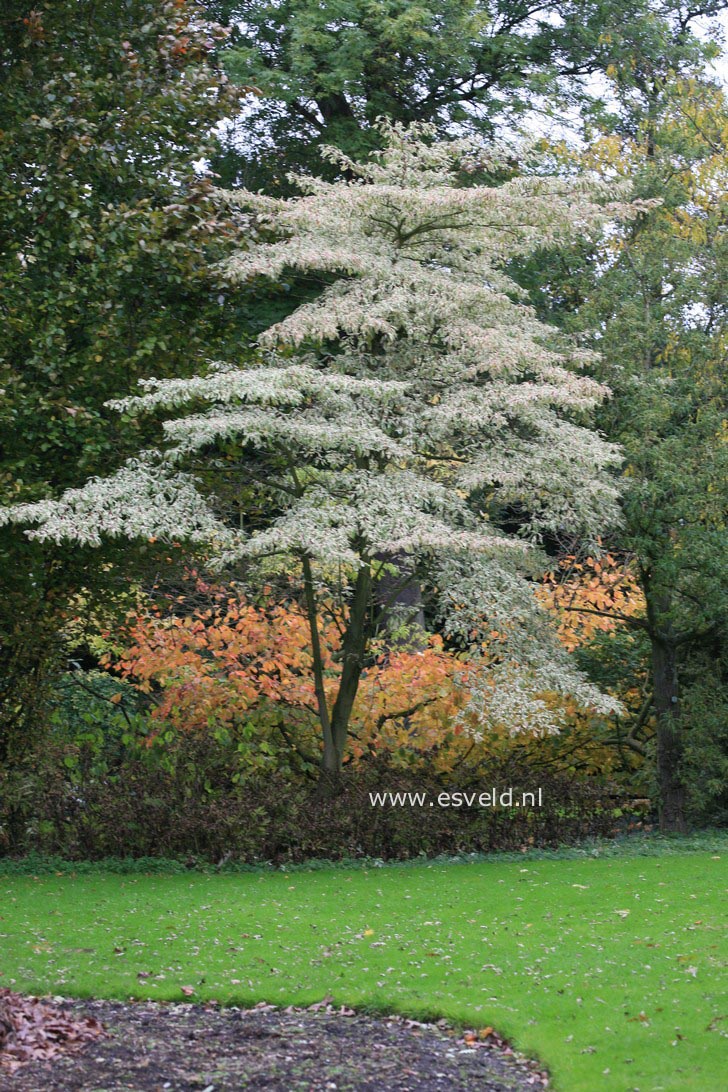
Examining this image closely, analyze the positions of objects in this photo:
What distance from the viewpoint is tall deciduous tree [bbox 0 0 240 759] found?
10633mm

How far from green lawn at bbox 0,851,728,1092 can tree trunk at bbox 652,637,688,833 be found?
6.92 feet

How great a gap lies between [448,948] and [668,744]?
5.77 meters

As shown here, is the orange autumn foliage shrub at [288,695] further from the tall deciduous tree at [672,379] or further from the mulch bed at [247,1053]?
the mulch bed at [247,1053]

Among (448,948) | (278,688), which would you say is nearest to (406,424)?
(278,688)

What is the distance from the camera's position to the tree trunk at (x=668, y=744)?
40.3ft

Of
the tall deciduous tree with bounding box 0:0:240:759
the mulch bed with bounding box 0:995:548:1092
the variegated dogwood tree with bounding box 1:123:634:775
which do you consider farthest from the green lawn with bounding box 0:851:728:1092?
the tall deciduous tree with bounding box 0:0:240:759

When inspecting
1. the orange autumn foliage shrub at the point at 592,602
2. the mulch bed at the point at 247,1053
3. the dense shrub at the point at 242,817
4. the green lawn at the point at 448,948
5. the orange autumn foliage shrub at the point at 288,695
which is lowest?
the mulch bed at the point at 247,1053

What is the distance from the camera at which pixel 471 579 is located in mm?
10641

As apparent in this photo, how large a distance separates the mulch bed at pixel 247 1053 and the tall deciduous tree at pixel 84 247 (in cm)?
531

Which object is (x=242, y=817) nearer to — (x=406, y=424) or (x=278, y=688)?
(x=278, y=688)

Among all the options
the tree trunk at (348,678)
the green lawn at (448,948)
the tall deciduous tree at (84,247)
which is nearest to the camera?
the green lawn at (448,948)

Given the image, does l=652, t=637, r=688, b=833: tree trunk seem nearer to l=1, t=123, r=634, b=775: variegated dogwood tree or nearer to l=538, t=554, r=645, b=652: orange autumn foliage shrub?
l=538, t=554, r=645, b=652: orange autumn foliage shrub

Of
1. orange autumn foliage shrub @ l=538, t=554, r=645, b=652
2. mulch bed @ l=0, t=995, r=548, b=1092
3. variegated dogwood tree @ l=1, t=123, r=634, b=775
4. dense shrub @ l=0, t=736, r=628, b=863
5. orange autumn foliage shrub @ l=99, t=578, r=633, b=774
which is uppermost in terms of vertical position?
variegated dogwood tree @ l=1, t=123, r=634, b=775

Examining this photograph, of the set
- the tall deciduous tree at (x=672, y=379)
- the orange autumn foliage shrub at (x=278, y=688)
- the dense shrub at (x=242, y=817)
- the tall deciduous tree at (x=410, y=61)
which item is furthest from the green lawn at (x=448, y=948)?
the tall deciduous tree at (x=410, y=61)
